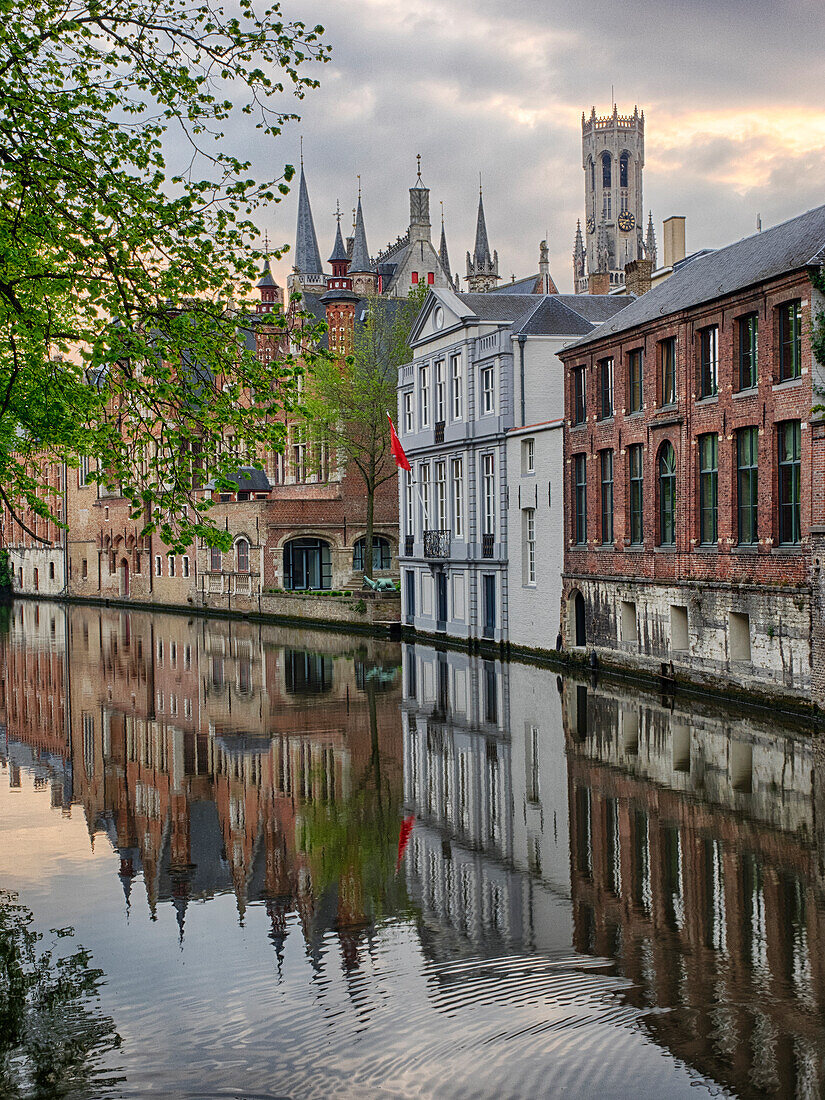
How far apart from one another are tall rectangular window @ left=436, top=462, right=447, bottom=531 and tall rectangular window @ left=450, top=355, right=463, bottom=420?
7.09ft

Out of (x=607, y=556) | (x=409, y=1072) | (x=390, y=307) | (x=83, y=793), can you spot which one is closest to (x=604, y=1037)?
(x=409, y=1072)

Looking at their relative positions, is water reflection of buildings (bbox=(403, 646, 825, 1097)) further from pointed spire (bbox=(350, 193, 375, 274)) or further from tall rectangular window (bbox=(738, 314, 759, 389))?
pointed spire (bbox=(350, 193, 375, 274))

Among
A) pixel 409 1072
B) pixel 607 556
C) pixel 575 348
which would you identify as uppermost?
pixel 575 348

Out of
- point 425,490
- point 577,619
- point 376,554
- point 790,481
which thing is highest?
point 425,490

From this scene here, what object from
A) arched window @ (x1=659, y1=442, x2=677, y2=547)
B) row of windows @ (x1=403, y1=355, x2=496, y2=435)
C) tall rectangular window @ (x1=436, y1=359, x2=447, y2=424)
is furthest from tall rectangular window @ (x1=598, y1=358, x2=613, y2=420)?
tall rectangular window @ (x1=436, y1=359, x2=447, y2=424)

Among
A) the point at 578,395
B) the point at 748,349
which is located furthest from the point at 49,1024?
the point at 578,395

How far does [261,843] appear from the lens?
549 inches

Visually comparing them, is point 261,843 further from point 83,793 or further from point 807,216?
point 807,216

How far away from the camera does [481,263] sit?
9950 centimetres

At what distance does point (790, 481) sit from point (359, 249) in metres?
67.9

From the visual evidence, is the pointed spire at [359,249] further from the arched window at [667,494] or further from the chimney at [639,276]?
the arched window at [667,494]

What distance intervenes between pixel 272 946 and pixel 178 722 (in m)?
14.2

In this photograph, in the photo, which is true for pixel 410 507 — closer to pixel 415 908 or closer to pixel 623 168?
pixel 415 908

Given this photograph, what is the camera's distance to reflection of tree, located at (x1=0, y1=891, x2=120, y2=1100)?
302 inches
